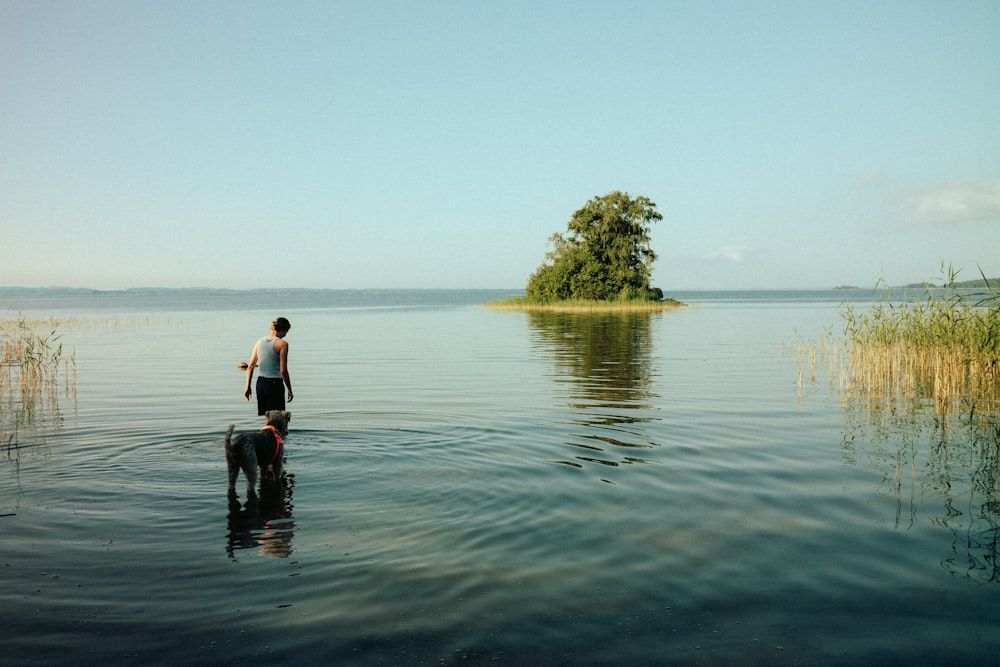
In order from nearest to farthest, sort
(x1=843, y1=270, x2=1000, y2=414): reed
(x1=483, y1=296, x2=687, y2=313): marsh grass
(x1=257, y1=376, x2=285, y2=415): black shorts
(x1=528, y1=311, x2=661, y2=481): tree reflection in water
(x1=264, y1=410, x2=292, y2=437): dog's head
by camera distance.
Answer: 1. (x1=264, y1=410, x2=292, y2=437): dog's head
2. (x1=257, y1=376, x2=285, y2=415): black shorts
3. (x1=528, y1=311, x2=661, y2=481): tree reflection in water
4. (x1=843, y1=270, x2=1000, y2=414): reed
5. (x1=483, y1=296, x2=687, y2=313): marsh grass

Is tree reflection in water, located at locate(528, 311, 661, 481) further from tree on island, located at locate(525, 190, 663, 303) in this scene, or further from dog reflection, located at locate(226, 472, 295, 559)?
tree on island, located at locate(525, 190, 663, 303)

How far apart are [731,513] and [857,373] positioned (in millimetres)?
14506

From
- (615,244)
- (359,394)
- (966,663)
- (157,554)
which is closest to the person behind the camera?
(966,663)

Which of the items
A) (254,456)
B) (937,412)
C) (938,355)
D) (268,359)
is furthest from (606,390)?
(254,456)

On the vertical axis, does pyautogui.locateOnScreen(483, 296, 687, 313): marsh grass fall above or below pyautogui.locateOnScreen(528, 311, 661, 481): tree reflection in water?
above

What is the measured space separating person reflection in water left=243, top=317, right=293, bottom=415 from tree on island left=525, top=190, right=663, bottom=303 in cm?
7547

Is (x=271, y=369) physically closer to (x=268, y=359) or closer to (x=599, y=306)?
(x=268, y=359)

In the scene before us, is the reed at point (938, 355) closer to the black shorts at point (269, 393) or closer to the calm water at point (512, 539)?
the calm water at point (512, 539)

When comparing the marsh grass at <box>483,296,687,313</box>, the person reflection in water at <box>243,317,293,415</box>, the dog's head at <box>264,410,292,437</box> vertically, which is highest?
the marsh grass at <box>483,296,687,313</box>

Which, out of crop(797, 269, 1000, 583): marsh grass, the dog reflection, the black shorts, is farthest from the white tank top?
crop(797, 269, 1000, 583): marsh grass

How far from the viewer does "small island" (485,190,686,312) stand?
86.3 meters

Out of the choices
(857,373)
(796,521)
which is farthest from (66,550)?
(857,373)

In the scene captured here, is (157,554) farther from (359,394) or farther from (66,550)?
(359,394)

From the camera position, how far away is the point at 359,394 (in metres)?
20.4
